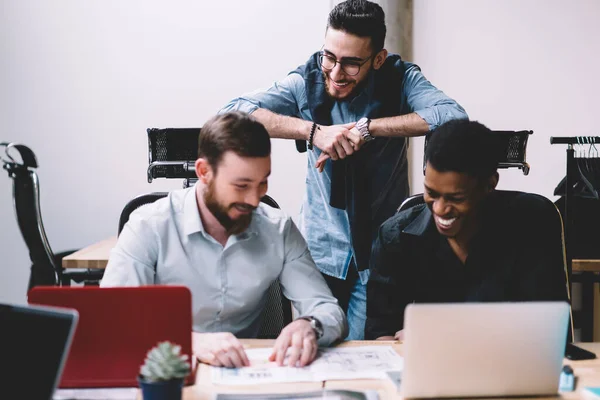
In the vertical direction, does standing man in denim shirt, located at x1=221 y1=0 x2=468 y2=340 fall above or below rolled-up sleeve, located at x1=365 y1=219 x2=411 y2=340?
above

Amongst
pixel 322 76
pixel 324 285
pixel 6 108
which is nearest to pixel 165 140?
pixel 322 76

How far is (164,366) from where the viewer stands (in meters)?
1.02

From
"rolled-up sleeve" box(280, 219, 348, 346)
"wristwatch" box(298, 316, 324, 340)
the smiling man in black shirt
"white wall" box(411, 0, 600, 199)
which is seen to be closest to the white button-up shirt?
"rolled-up sleeve" box(280, 219, 348, 346)

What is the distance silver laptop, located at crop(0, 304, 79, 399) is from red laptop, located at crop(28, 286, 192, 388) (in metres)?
0.17

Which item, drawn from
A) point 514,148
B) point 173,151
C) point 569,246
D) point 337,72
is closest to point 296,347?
point 337,72

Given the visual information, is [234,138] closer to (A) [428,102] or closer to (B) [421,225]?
(B) [421,225]

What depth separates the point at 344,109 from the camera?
2172 millimetres

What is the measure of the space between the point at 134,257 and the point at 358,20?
1.02 meters

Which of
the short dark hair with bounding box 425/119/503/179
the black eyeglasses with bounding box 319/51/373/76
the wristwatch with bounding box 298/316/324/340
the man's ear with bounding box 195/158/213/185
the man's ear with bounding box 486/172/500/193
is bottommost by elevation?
the wristwatch with bounding box 298/316/324/340

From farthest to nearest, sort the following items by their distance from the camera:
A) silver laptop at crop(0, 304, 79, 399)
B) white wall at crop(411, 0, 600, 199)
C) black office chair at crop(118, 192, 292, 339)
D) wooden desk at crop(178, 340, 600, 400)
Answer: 1. white wall at crop(411, 0, 600, 199)
2. black office chair at crop(118, 192, 292, 339)
3. wooden desk at crop(178, 340, 600, 400)
4. silver laptop at crop(0, 304, 79, 399)

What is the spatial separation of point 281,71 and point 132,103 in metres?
0.98

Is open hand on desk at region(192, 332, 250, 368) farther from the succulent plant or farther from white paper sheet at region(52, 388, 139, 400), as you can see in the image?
the succulent plant

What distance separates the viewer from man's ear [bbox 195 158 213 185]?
1667 mm

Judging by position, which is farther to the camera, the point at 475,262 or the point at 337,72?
the point at 337,72
